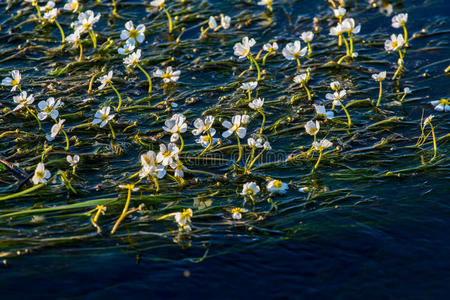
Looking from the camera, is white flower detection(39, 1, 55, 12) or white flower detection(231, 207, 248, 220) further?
white flower detection(39, 1, 55, 12)

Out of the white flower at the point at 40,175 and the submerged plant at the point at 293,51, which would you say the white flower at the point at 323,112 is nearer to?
the submerged plant at the point at 293,51

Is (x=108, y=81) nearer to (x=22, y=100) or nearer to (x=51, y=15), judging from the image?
(x=22, y=100)

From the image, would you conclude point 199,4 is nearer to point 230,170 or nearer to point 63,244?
point 230,170

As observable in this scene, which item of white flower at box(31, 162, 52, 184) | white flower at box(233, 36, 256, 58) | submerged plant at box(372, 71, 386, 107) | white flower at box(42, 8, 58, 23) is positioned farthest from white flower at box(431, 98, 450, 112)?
white flower at box(42, 8, 58, 23)

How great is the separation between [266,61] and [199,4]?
160cm

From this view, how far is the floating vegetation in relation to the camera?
12.2 ft

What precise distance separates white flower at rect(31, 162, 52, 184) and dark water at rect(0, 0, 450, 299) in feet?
0.48

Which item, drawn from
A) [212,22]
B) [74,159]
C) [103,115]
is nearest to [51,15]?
[212,22]

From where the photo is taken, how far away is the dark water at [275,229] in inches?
126

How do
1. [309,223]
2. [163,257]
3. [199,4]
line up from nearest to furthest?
[163,257]
[309,223]
[199,4]

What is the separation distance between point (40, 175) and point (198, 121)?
3.73 ft

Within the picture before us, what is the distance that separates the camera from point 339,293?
3.12m

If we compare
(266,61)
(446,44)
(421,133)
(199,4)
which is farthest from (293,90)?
(199,4)

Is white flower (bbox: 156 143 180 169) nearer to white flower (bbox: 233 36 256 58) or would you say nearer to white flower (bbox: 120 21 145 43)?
white flower (bbox: 233 36 256 58)
